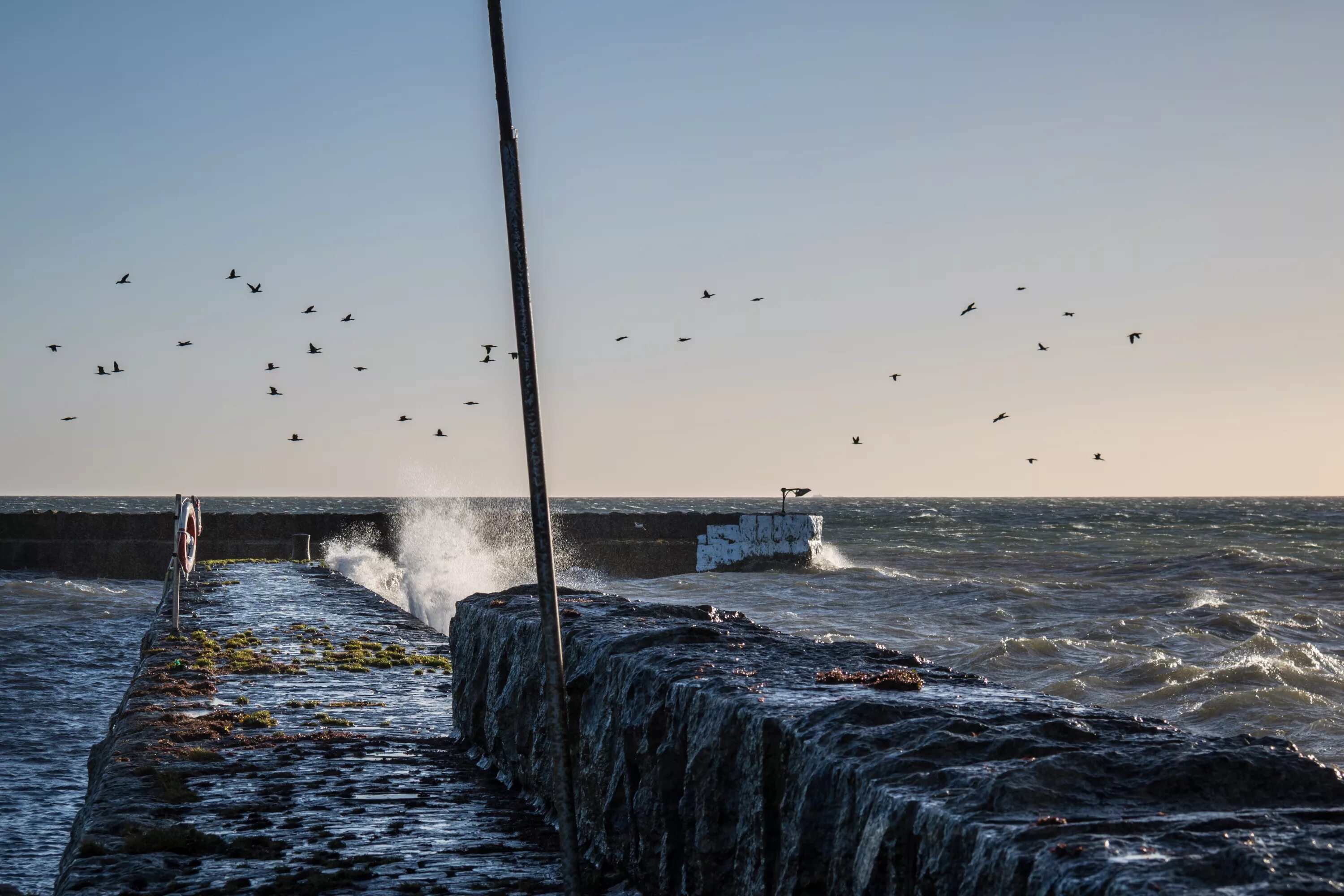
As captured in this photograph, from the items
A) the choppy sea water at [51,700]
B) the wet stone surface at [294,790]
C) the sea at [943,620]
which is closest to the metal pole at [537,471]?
the wet stone surface at [294,790]

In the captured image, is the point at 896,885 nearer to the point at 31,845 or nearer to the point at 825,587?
the point at 31,845

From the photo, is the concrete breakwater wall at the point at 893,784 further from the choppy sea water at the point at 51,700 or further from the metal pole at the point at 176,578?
the metal pole at the point at 176,578

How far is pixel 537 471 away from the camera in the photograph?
5.43m

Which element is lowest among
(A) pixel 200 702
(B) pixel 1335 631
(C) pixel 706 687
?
(B) pixel 1335 631

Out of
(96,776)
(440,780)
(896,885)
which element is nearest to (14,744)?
(96,776)

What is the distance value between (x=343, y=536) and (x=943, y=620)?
1002 inches

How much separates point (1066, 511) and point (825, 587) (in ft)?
428

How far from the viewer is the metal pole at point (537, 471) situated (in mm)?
5266

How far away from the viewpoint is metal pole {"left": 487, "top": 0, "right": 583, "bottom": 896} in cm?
527

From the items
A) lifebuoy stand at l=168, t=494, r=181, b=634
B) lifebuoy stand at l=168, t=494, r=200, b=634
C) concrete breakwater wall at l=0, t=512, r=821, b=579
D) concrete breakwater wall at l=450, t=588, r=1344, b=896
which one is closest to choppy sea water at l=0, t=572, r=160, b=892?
lifebuoy stand at l=168, t=494, r=181, b=634

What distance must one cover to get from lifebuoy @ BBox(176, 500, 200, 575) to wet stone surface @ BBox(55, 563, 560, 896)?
192cm

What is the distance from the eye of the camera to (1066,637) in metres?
23.0

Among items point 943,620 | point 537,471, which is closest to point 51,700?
point 537,471

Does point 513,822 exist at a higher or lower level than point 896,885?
lower
